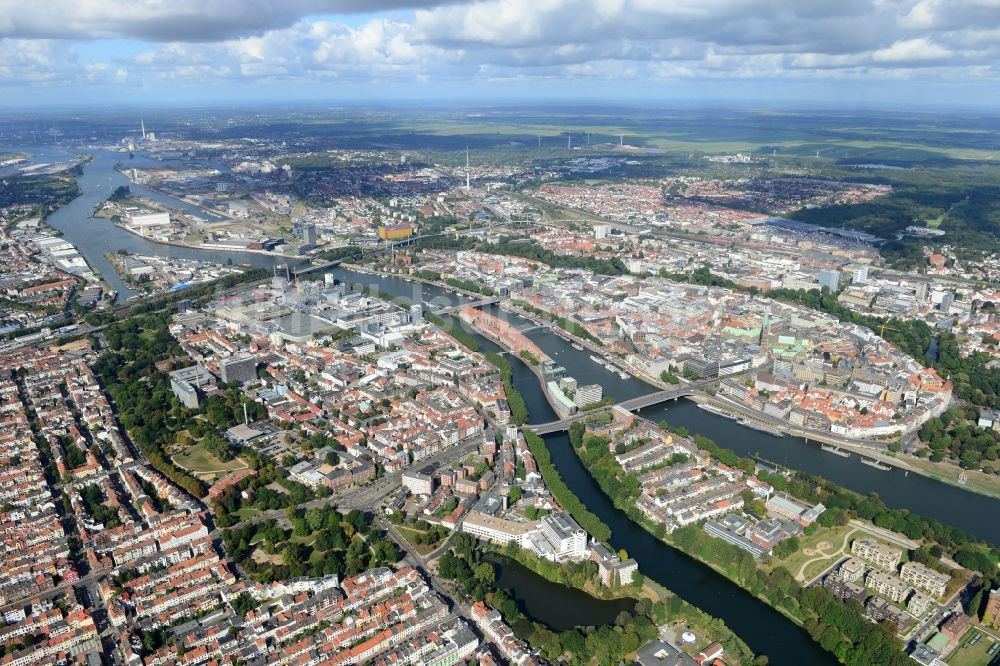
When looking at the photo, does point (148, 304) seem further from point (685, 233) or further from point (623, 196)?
point (623, 196)

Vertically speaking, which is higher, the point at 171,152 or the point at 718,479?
the point at 171,152

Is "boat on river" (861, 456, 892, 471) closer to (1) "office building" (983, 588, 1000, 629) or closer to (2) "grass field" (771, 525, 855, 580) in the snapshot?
(2) "grass field" (771, 525, 855, 580)

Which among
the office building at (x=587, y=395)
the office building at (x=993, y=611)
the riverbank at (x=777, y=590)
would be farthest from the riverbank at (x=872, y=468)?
the riverbank at (x=777, y=590)

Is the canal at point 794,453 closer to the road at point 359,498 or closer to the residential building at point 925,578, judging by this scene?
the residential building at point 925,578

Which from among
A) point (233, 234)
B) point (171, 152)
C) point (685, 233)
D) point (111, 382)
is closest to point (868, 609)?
point (111, 382)

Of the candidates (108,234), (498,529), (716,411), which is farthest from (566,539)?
(108,234)

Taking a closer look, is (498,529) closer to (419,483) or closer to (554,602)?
(554,602)

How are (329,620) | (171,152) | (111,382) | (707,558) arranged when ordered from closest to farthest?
1. (329,620)
2. (707,558)
3. (111,382)
4. (171,152)

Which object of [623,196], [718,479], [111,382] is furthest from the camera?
[623,196]
